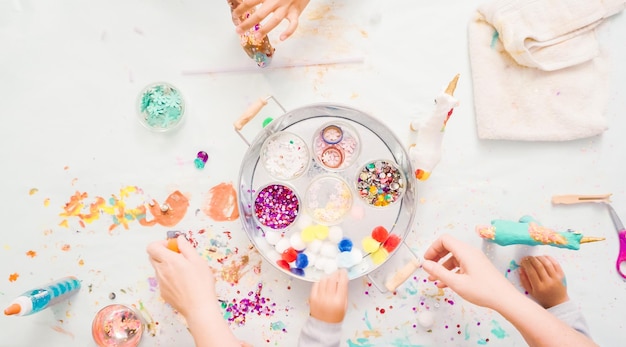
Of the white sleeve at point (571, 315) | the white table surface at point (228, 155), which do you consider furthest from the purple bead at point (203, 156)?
the white sleeve at point (571, 315)

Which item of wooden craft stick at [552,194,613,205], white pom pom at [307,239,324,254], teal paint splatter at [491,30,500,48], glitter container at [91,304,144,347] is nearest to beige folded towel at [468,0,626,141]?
teal paint splatter at [491,30,500,48]

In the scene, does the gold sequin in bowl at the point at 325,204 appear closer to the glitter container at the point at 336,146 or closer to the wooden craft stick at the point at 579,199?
the glitter container at the point at 336,146

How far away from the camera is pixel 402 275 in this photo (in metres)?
1.00

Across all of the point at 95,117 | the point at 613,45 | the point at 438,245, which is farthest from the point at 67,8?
the point at 613,45

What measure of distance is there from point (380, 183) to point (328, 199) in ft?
0.40

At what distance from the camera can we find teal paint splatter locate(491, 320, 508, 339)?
1.09 metres

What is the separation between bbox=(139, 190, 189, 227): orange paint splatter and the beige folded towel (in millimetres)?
712

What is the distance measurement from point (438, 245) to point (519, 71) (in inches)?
18.3

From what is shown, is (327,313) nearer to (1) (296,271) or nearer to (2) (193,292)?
(1) (296,271)

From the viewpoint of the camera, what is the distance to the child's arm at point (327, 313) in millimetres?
949

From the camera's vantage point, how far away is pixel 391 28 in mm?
1138

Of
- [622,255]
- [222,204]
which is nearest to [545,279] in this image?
[622,255]

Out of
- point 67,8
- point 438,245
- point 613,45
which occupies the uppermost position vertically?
point 67,8

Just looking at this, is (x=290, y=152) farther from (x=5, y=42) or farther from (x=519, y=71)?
(x=5, y=42)
